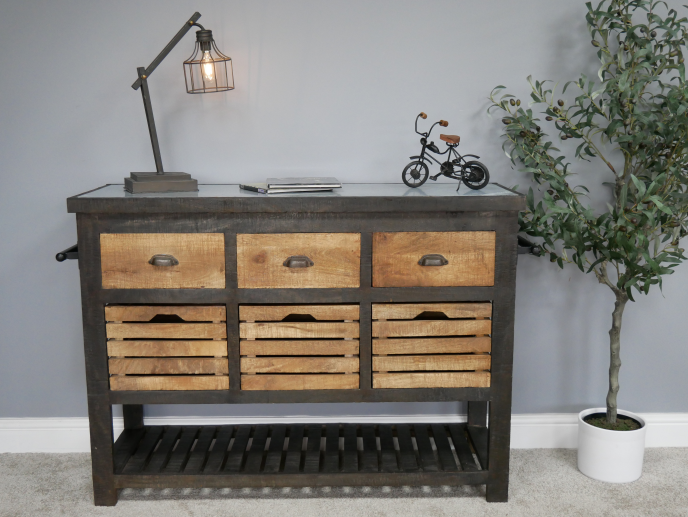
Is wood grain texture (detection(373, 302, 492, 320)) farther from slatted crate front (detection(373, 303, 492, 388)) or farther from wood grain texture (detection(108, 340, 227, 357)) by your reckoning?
wood grain texture (detection(108, 340, 227, 357))

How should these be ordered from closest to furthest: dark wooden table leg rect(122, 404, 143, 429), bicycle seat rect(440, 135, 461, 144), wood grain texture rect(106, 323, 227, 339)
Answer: wood grain texture rect(106, 323, 227, 339) → bicycle seat rect(440, 135, 461, 144) → dark wooden table leg rect(122, 404, 143, 429)

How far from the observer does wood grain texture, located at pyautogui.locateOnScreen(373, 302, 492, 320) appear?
200 cm

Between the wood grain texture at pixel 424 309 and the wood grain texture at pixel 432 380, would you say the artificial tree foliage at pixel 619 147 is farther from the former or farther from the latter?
the wood grain texture at pixel 432 380

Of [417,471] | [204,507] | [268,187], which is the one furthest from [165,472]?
[268,187]

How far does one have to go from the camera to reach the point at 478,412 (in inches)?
95.4

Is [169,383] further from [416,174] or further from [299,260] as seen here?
[416,174]

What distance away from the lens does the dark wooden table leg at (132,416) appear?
7.84 ft

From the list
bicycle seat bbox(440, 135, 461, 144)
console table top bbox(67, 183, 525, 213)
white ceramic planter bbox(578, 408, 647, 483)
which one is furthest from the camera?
white ceramic planter bbox(578, 408, 647, 483)

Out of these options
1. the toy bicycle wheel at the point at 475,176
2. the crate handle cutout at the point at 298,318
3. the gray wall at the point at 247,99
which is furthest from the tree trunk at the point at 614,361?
the crate handle cutout at the point at 298,318

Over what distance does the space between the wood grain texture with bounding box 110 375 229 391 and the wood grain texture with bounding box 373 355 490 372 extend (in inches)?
19.5

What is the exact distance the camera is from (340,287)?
6.48 ft

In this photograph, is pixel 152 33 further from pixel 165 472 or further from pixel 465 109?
pixel 165 472

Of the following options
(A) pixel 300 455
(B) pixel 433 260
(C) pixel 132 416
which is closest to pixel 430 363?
(B) pixel 433 260

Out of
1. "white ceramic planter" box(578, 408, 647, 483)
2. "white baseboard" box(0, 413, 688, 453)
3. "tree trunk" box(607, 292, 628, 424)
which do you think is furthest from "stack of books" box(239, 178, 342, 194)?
"white ceramic planter" box(578, 408, 647, 483)
